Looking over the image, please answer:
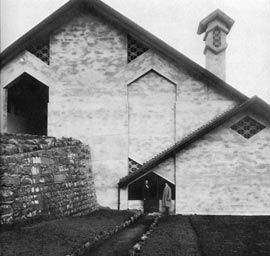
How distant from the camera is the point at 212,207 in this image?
61.6ft

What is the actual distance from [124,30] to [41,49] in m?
3.99

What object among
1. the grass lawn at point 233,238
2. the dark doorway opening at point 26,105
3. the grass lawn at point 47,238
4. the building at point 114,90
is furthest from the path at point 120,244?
the dark doorway opening at point 26,105

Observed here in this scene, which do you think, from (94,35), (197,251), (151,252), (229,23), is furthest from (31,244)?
(229,23)

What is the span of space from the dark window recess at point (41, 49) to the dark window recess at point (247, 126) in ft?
29.9

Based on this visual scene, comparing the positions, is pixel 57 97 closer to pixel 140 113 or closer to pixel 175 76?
pixel 140 113

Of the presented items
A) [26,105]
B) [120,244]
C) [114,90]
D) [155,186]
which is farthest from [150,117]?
[120,244]

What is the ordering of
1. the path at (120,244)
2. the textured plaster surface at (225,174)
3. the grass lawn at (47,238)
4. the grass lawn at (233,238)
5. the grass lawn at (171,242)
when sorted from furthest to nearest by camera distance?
the textured plaster surface at (225,174)
the grass lawn at (233,238)
the grass lawn at (171,242)
the path at (120,244)
the grass lawn at (47,238)

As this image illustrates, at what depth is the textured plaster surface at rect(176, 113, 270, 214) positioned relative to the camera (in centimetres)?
1880

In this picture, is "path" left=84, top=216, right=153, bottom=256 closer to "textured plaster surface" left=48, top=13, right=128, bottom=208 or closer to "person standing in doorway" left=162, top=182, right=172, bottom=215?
"person standing in doorway" left=162, top=182, right=172, bottom=215

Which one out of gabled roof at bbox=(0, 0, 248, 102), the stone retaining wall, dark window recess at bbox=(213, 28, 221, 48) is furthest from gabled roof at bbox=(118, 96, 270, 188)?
dark window recess at bbox=(213, 28, 221, 48)

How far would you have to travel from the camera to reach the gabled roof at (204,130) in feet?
61.1

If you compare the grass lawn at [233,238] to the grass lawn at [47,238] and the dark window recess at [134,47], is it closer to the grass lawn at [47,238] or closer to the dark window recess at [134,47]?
the grass lawn at [47,238]

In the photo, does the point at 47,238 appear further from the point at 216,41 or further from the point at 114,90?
the point at 216,41

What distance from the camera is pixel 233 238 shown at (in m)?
10.8
